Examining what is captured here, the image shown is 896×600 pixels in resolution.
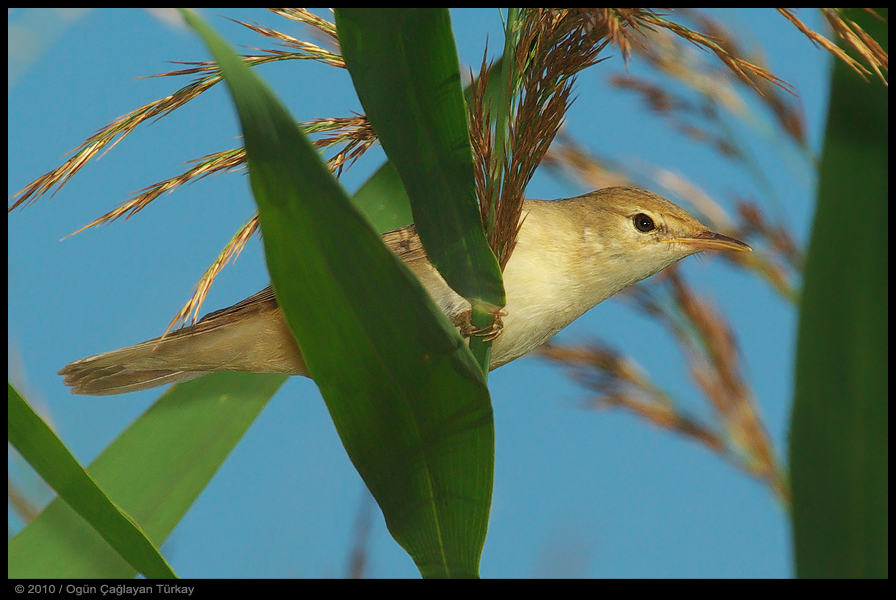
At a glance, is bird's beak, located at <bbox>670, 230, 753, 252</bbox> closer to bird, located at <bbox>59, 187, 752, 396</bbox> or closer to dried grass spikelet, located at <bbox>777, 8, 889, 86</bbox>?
bird, located at <bbox>59, 187, 752, 396</bbox>

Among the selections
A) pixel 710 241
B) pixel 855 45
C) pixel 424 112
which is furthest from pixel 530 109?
pixel 710 241

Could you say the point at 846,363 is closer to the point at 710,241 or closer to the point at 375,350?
the point at 375,350

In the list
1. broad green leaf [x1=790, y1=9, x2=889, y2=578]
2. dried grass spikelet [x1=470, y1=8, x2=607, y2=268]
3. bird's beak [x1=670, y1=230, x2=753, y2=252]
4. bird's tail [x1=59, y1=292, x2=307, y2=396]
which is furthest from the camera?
bird's beak [x1=670, y1=230, x2=753, y2=252]

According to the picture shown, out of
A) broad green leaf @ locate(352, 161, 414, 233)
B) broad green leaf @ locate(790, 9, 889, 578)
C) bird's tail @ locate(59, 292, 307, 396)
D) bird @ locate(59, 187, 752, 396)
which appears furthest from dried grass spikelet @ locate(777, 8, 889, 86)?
bird's tail @ locate(59, 292, 307, 396)

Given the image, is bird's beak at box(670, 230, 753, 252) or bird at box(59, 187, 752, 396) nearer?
bird at box(59, 187, 752, 396)

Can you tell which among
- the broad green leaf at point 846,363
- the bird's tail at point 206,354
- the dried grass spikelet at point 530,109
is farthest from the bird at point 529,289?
the broad green leaf at point 846,363

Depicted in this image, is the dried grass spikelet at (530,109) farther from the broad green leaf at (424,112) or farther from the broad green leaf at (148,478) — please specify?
the broad green leaf at (148,478)
